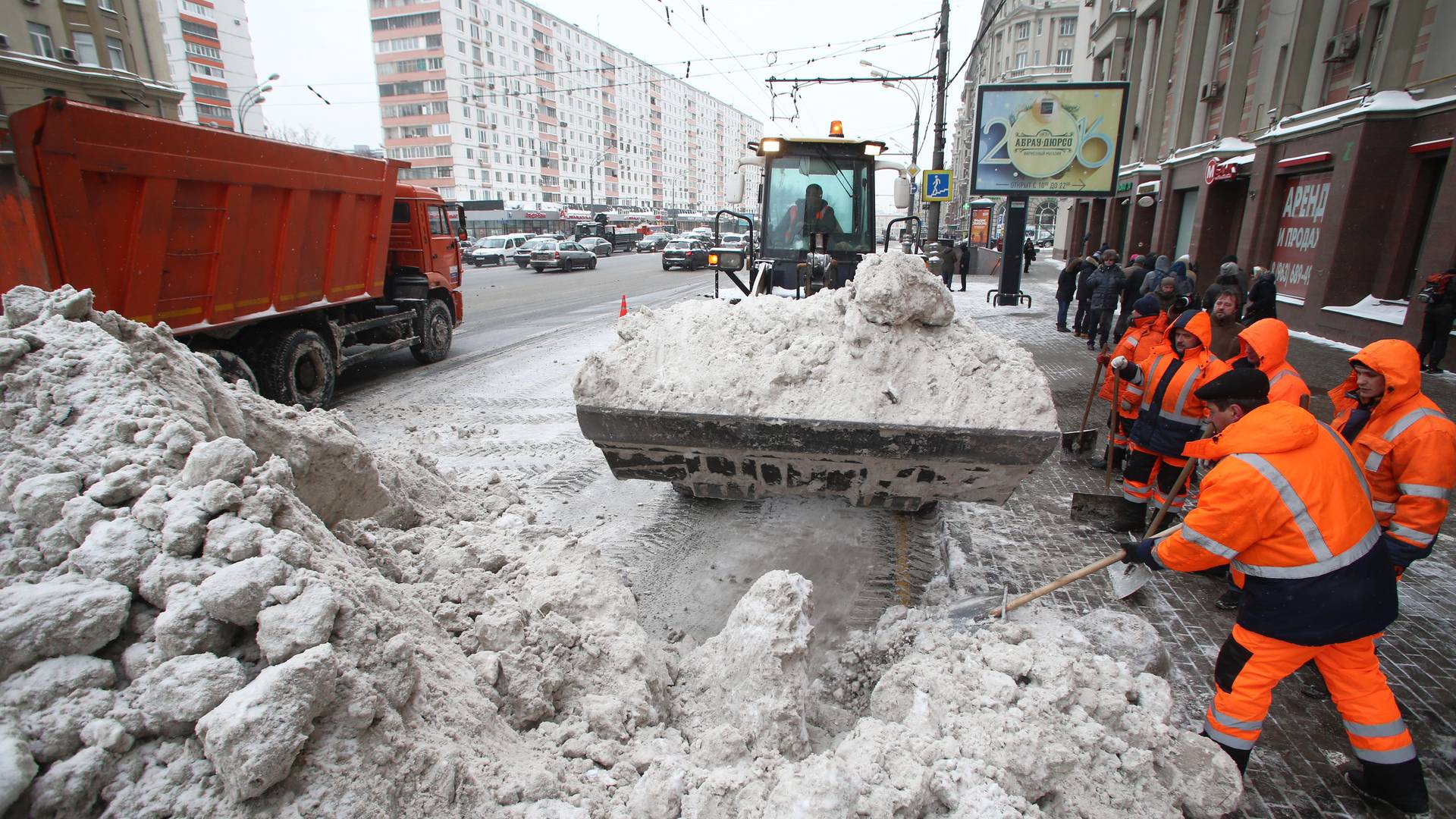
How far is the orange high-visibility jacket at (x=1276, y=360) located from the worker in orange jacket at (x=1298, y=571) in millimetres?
1682

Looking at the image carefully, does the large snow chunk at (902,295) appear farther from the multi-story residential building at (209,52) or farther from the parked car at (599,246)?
the multi-story residential building at (209,52)

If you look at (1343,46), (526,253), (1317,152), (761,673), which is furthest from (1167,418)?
(526,253)

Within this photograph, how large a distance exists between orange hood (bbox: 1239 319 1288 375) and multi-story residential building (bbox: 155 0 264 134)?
2641 inches

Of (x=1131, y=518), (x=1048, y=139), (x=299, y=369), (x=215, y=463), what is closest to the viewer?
(x=215, y=463)

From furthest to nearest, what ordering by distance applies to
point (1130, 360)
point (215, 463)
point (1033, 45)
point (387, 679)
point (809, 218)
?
1. point (1033, 45)
2. point (809, 218)
3. point (1130, 360)
4. point (215, 463)
5. point (387, 679)

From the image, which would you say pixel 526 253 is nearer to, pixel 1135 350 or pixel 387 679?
pixel 1135 350

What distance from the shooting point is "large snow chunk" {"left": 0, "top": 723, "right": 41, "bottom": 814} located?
147 cm

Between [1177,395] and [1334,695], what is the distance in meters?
2.24

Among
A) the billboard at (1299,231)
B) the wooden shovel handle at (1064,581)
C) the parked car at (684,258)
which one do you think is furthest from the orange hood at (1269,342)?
the parked car at (684,258)

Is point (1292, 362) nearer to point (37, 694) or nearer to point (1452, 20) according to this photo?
point (1452, 20)

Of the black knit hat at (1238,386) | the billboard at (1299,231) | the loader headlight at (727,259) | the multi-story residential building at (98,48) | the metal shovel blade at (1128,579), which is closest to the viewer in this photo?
the black knit hat at (1238,386)

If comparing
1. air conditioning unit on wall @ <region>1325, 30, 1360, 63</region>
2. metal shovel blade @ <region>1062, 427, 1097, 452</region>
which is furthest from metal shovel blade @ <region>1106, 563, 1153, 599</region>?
air conditioning unit on wall @ <region>1325, 30, 1360, 63</region>

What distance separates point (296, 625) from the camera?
6.09ft

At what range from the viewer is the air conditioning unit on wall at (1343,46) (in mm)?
11359
